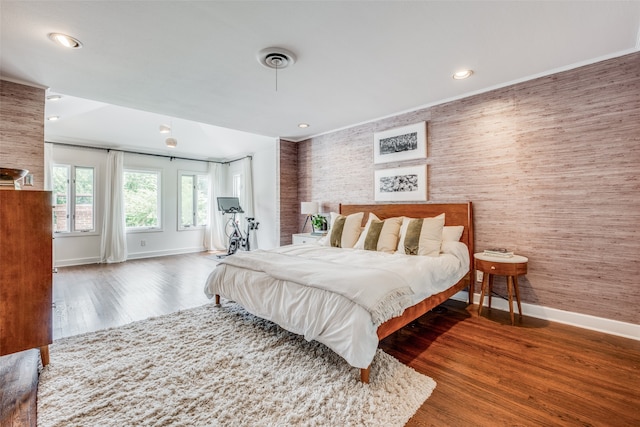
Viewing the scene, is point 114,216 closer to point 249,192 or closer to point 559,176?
point 249,192

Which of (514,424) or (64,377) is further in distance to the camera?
(64,377)

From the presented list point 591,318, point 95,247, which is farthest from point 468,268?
point 95,247

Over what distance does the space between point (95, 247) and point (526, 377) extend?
7.54 meters

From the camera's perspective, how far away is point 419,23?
6.79 ft

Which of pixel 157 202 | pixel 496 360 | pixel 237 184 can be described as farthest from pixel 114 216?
pixel 496 360

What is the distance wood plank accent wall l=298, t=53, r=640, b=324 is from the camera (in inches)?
98.2

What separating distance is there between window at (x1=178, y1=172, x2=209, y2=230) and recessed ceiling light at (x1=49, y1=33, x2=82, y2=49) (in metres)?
5.25

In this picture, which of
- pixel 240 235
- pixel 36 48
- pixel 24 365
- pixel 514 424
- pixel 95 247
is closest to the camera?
pixel 514 424

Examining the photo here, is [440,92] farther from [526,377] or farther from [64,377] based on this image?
[64,377]

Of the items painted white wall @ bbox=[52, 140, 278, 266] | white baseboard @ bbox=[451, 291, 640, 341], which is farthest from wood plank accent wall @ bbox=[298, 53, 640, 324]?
painted white wall @ bbox=[52, 140, 278, 266]

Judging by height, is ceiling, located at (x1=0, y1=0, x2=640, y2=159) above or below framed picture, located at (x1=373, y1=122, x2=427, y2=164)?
above

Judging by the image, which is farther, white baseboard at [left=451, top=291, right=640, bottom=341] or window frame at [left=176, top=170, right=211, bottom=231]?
window frame at [left=176, top=170, right=211, bottom=231]

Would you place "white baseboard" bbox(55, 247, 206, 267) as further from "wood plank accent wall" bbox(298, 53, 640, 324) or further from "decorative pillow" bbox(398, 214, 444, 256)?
"wood plank accent wall" bbox(298, 53, 640, 324)

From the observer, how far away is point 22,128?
2.87 meters
